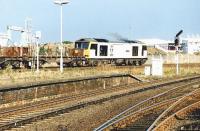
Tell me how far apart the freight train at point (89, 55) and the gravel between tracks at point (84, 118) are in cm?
2089

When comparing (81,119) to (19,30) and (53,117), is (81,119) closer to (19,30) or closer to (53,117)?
(53,117)

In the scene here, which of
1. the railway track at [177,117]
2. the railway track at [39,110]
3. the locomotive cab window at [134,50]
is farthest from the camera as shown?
the locomotive cab window at [134,50]

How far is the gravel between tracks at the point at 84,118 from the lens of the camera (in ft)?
51.0

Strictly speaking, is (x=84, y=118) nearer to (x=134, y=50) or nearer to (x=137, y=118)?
(x=137, y=118)

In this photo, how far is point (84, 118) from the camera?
1762cm


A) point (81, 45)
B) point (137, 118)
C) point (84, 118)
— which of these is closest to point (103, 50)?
point (81, 45)

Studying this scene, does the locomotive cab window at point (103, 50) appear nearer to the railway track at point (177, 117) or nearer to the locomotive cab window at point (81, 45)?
the locomotive cab window at point (81, 45)

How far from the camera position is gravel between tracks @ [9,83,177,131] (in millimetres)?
15547

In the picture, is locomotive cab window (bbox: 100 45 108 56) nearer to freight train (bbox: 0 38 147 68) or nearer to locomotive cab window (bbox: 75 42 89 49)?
freight train (bbox: 0 38 147 68)

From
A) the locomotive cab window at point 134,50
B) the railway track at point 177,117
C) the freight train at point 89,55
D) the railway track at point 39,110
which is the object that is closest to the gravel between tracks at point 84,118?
the railway track at point 39,110

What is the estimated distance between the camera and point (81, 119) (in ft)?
57.0

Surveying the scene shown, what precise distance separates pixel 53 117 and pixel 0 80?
10.4 metres

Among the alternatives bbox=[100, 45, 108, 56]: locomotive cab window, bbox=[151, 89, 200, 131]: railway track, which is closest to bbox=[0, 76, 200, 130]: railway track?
bbox=[151, 89, 200, 131]: railway track

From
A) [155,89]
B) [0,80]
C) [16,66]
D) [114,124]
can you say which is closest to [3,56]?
[16,66]
